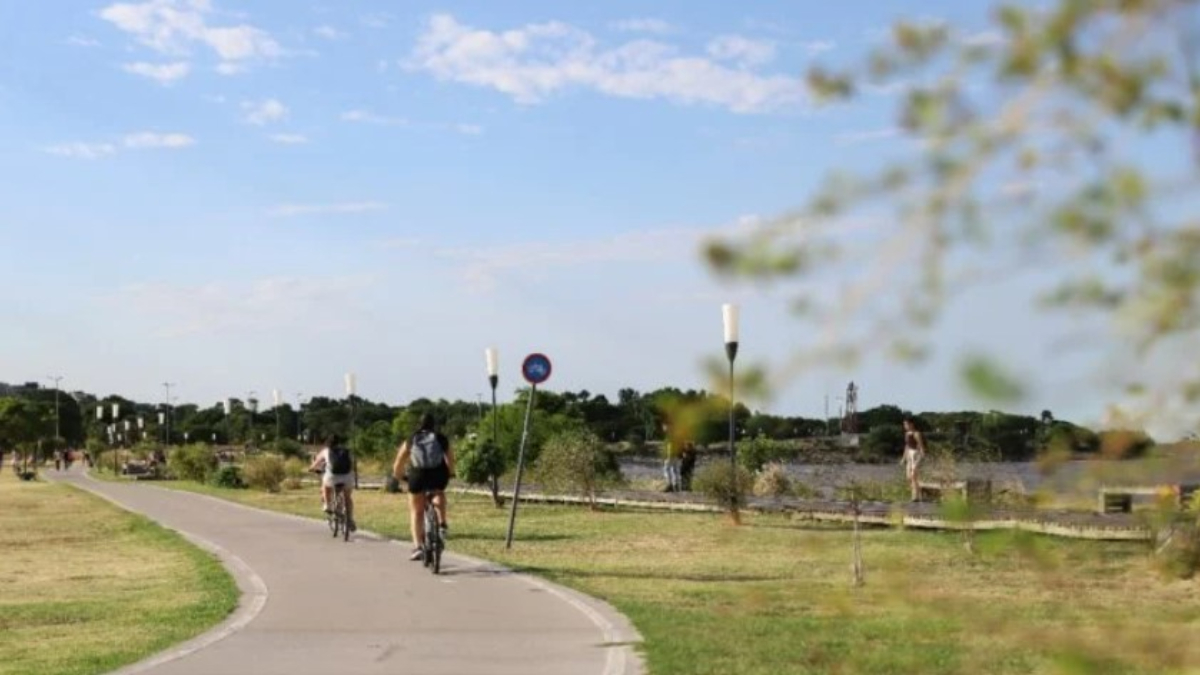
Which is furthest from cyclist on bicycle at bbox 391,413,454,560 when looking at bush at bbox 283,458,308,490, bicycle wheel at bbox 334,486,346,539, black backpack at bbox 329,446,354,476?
bush at bbox 283,458,308,490

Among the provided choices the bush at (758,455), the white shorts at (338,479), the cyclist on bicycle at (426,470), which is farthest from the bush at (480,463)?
the cyclist on bicycle at (426,470)

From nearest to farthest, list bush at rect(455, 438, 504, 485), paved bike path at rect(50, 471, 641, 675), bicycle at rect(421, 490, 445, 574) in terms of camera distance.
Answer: paved bike path at rect(50, 471, 641, 675), bicycle at rect(421, 490, 445, 574), bush at rect(455, 438, 504, 485)

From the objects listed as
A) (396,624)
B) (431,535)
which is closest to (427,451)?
(431,535)

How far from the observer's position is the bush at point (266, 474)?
42656 mm

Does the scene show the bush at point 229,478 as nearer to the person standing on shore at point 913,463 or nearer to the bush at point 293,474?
the bush at point 293,474

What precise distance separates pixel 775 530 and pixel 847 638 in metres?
10.8

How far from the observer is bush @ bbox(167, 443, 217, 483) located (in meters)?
52.4

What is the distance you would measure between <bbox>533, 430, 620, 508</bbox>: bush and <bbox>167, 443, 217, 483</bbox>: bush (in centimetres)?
2347

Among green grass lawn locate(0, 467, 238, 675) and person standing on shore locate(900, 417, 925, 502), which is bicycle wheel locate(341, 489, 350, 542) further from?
person standing on shore locate(900, 417, 925, 502)

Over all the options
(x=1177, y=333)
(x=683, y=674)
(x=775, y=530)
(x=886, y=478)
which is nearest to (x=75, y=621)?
(x=683, y=674)

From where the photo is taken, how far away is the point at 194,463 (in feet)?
178

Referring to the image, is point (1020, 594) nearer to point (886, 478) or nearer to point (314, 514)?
point (886, 478)

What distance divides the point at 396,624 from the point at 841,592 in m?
9.04

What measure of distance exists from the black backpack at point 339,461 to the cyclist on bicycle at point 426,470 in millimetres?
5059
